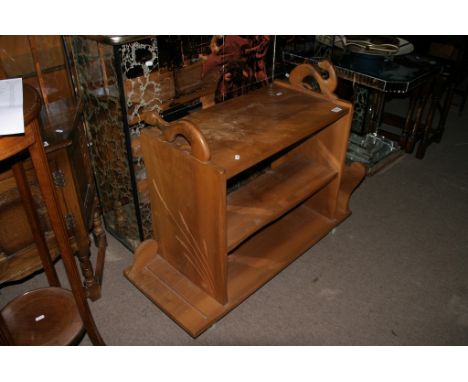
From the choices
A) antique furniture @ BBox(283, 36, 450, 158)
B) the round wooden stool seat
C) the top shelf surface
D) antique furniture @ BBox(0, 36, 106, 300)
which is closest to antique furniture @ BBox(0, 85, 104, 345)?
the round wooden stool seat

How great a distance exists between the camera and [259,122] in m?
1.91

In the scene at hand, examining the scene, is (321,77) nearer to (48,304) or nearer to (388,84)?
(388,84)

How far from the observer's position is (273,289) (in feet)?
7.20

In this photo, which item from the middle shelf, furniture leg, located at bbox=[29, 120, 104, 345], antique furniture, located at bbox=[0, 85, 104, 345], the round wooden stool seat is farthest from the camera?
the middle shelf

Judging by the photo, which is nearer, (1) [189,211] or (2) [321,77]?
(1) [189,211]

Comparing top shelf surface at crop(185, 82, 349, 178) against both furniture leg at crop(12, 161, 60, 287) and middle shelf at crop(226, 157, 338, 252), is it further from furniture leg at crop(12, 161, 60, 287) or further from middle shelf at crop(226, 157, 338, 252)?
furniture leg at crop(12, 161, 60, 287)

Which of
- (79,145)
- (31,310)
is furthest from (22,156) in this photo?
(31,310)

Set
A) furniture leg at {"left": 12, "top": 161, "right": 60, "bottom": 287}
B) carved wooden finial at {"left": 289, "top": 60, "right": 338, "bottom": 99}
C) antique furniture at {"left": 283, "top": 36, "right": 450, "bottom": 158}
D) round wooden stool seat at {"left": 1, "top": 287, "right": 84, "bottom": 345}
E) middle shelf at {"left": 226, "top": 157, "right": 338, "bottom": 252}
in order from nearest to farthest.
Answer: furniture leg at {"left": 12, "top": 161, "right": 60, "bottom": 287} < round wooden stool seat at {"left": 1, "top": 287, "right": 84, "bottom": 345} < middle shelf at {"left": 226, "top": 157, "right": 338, "bottom": 252} < carved wooden finial at {"left": 289, "top": 60, "right": 338, "bottom": 99} < antique furniture at {"left": 283, "top": 36, "right": 450, "bottom": 158}

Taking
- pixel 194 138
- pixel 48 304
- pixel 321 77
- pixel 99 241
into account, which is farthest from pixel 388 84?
pixel 48 304

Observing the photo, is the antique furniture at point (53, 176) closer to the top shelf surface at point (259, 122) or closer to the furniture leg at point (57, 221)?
the furniture leg at point (57, 221)

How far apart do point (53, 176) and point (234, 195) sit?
799 mm

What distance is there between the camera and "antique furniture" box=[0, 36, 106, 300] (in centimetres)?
168

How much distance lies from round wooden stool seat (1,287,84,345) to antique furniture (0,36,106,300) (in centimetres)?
12
